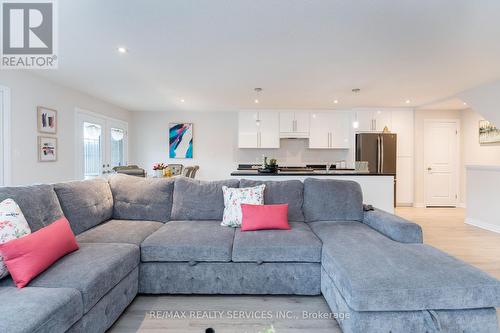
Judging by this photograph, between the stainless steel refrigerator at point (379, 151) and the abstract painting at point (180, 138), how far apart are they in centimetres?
423

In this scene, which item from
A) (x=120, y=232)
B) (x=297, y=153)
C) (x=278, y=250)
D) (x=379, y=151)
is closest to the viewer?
(x=278, y=250)

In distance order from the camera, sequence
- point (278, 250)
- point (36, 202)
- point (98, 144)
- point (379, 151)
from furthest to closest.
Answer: point (379, 151) < point (98, 144) < point (278, 250) < point (36, 202)

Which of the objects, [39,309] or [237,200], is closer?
[39,309]

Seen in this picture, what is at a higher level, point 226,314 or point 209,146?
point 209,146

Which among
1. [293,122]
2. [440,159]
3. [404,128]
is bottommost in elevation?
[440,159]

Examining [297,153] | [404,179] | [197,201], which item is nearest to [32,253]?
[197,201]

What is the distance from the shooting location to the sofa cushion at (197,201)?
9.40 feet

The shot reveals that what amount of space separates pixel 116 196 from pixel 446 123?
7323 millimetres

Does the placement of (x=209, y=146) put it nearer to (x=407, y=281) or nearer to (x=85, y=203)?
(x=85, y=203)

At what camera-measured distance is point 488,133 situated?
5668 mm

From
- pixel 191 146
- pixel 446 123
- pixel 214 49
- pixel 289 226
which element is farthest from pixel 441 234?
pixel 191 146

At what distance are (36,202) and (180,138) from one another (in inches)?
200

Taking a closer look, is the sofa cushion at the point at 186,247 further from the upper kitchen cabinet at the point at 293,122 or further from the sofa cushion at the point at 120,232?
the upper kitchen cabinet at the point at 293,122

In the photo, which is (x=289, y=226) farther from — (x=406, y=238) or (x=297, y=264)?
(x=406, y=238)
